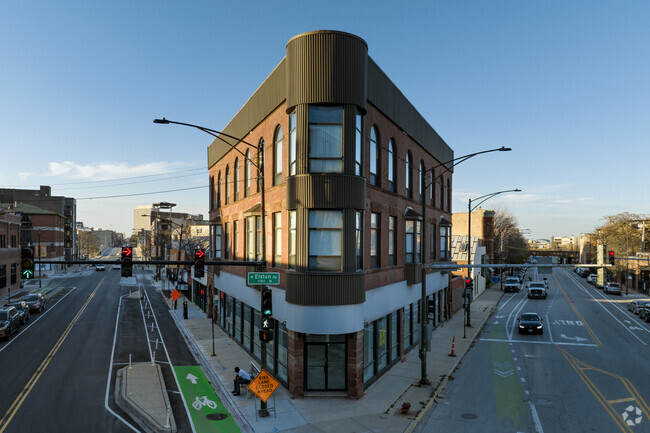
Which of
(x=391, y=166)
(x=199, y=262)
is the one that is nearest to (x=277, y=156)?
(x=391, y=166)

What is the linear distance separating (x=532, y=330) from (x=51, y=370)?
29.2 metres

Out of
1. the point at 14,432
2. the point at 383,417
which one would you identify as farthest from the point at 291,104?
the point at 14,432

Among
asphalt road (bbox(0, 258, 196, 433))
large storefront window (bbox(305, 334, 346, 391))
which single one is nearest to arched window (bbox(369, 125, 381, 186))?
large storefront window (bbox(305, 334, 346, 391))

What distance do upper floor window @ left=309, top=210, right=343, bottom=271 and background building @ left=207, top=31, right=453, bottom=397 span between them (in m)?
0.04

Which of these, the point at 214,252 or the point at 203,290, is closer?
the point at 214,252

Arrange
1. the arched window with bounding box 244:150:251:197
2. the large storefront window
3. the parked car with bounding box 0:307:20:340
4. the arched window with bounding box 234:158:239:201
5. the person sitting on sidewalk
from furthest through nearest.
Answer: the arched window with bounding box 234:158:239:201 → the parked car with bounding box 0:307:20:340 → the arched window with bounding box 244:150:251:197 → the person sitting on sidewalk → the large storefront window

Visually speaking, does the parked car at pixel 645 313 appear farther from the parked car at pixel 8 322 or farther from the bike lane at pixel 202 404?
the parked car at pixel 8 322

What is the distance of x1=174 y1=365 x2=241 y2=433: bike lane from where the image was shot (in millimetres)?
14854

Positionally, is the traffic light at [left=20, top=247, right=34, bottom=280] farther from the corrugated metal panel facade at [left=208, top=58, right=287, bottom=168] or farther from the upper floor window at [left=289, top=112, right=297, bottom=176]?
the corrugated metal panel facade at [left=208, top=58, right=287, bottom=168]

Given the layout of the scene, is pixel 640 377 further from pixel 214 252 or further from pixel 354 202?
pixel 214 252

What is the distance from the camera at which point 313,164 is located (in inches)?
704

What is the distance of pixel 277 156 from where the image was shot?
21.1 metres

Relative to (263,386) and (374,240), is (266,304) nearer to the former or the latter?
(263,386)

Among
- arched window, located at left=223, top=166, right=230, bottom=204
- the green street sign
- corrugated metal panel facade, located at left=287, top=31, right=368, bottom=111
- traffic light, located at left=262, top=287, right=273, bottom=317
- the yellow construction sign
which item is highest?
corrugated metal panel facade, located at left=287, top=31, right=368, bottom=111
